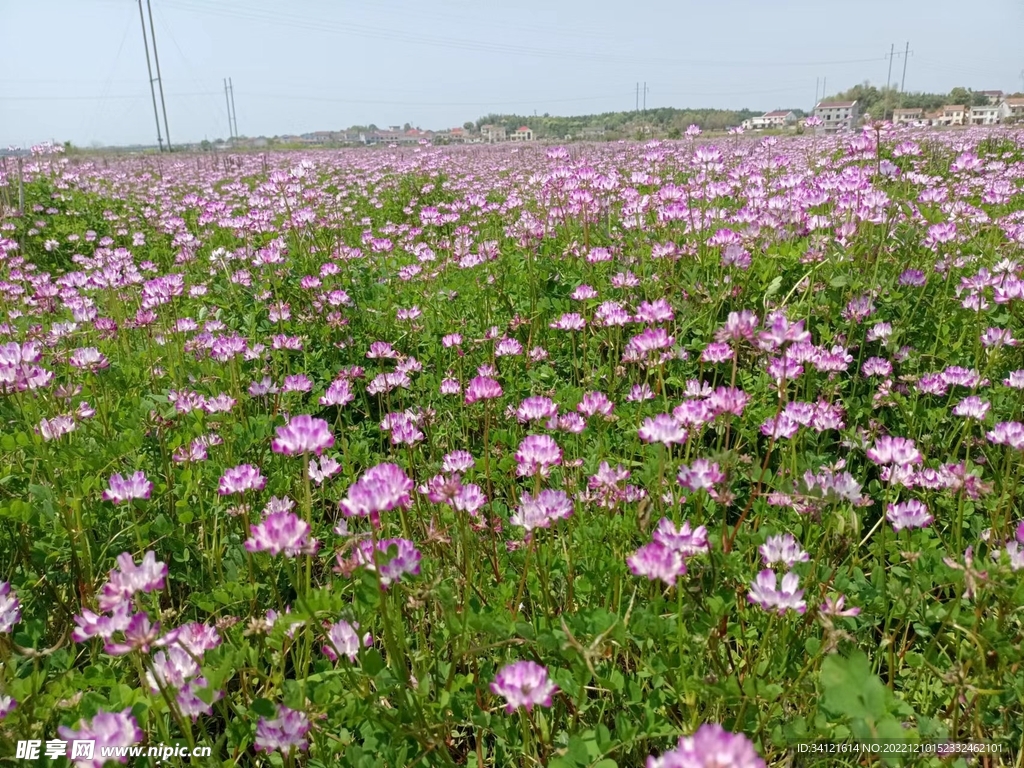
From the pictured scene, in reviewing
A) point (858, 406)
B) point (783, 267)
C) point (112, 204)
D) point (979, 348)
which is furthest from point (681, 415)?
point (112, 204)

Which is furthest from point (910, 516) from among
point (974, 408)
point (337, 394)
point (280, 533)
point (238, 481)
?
point (337, 394)

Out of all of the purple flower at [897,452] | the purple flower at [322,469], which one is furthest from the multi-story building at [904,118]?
the purple flower at [322,469]

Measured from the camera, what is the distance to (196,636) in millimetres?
1803

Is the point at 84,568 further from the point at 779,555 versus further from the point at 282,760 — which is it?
the point at 779,555

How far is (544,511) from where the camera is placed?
1878 mm

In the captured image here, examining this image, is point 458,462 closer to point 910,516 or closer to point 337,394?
point 337,394

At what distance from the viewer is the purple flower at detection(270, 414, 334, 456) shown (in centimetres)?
180

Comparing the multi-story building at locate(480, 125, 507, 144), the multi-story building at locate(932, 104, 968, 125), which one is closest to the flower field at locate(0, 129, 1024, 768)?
the multi-story building at locate(932, 104, 968, 125)

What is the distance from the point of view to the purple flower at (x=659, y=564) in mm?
1594

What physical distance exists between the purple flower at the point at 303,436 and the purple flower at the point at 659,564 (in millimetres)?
906

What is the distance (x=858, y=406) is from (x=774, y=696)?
1.97 meters

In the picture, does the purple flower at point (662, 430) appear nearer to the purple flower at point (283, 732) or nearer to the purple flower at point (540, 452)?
the purple flower at point (540, 452)

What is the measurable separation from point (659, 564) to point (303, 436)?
1023 millimetres

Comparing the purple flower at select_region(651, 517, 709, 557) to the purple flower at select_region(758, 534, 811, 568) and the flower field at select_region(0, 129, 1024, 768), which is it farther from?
the purple flower at select_region(758, 534, 811, 568)
